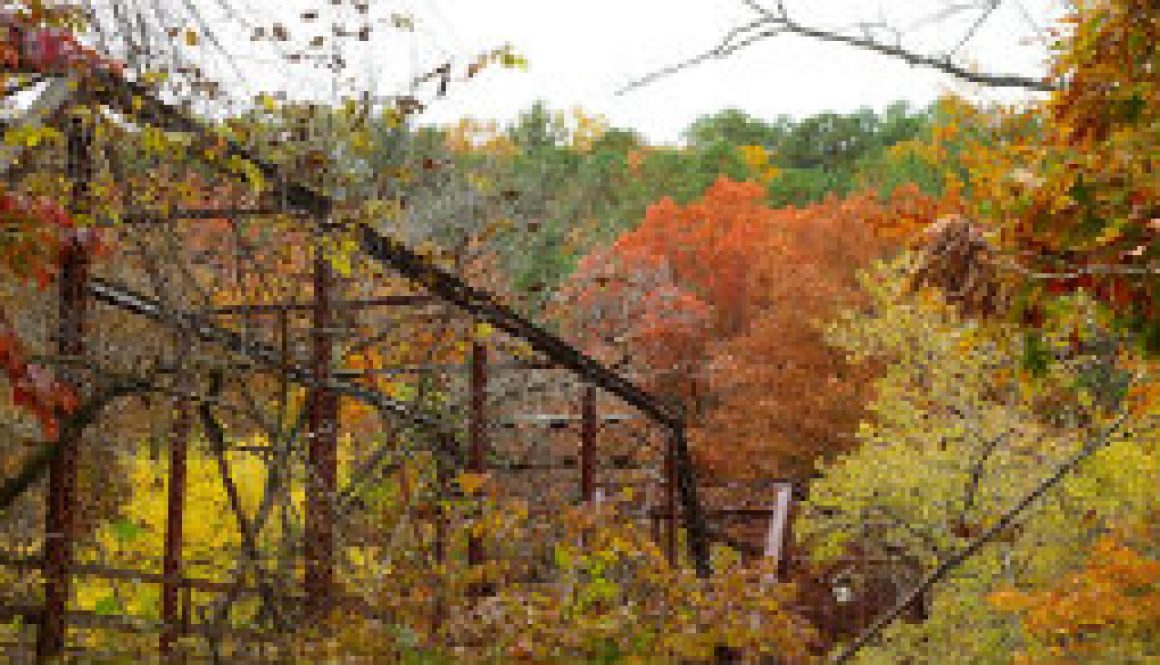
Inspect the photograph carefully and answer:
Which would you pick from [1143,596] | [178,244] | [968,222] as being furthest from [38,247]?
[1143,596]

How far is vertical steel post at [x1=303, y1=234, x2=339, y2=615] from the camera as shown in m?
7.04

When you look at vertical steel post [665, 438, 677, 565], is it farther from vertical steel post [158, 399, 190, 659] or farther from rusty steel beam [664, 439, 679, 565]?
vertical steel post [158, 399, 190, 659]

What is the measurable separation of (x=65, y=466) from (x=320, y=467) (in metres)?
1.73

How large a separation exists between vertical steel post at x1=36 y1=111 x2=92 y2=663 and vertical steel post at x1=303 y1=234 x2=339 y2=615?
4.09 feet

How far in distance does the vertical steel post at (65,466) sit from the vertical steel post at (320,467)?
1.25 meters

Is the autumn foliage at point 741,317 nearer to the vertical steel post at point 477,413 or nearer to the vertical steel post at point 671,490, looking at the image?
the vertical steel post at point 671,490

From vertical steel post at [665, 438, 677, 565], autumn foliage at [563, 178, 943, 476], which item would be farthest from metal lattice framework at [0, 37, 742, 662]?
autumn foliage at [563, 178, 943, 476]

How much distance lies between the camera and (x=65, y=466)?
588 centimetres

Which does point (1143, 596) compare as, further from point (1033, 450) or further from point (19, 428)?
point (19, 428)

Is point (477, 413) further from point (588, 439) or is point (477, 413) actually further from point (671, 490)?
point (671, 490)

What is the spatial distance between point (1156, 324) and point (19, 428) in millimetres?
6186

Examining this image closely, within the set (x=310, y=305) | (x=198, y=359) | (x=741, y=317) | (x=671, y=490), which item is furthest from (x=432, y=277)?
(x=741, y=317)

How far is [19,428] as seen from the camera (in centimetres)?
→ 680

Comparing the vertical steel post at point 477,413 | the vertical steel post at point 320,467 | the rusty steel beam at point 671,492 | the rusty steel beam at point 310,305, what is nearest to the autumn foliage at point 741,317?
the rusty steel beam at point 671,492
